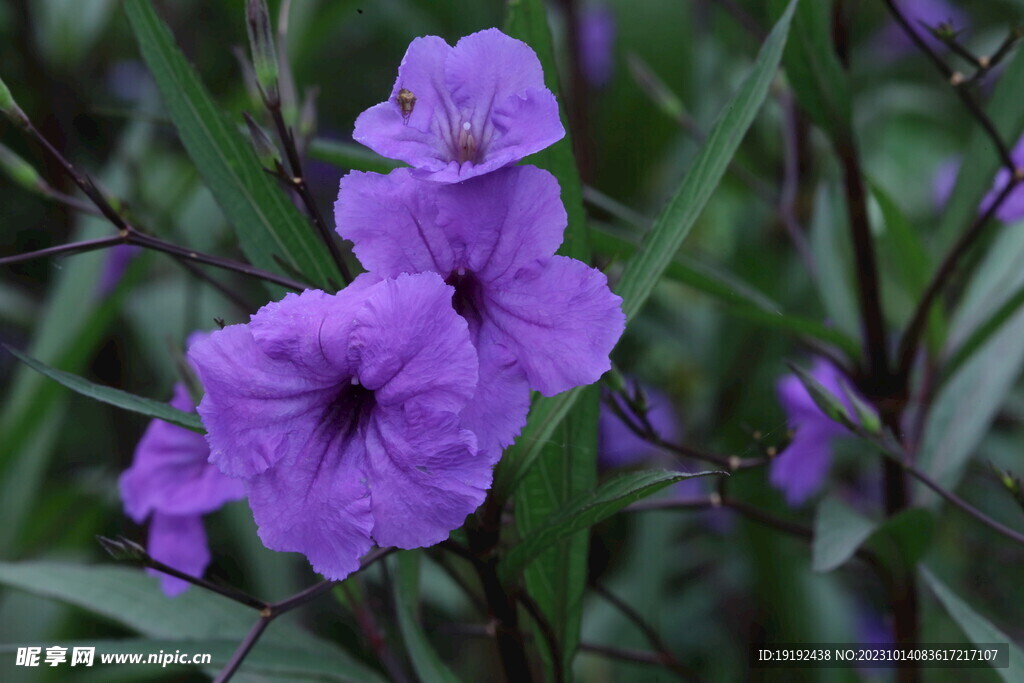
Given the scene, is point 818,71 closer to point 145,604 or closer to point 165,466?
point 165,466

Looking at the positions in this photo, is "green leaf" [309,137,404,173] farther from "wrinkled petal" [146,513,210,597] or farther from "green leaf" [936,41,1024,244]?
"green leaf" [936,41,1024,244]

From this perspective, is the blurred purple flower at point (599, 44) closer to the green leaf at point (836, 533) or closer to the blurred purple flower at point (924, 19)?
the blurred purple flower at point (924, 19)

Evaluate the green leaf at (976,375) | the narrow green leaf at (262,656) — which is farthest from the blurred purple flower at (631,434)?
the narrow green leaf at (262,656)

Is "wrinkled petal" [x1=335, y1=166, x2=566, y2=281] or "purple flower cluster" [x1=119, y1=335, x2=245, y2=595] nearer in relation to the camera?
"wrinkled petal" [x1=335, y1=166, x2=566, y2=281]

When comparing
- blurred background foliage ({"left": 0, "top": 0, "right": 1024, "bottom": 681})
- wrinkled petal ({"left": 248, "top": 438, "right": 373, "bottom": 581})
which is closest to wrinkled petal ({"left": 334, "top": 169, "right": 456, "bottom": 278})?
wrinkled petal ({"left": 248, "top": 438, "right": 373, "bottom": 581})

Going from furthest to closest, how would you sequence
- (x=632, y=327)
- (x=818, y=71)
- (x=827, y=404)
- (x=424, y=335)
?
(x=632, y=327)
(x=818, y=71)
(x=827, y=404)
(x=424, y=335)

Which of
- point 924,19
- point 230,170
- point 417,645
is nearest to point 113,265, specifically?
point 230,170
